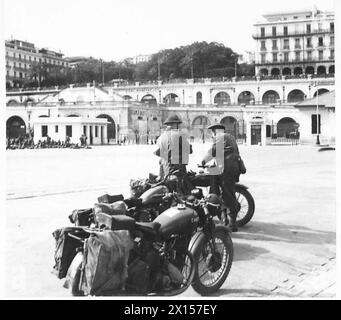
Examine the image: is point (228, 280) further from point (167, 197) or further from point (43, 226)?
point (43, 226)

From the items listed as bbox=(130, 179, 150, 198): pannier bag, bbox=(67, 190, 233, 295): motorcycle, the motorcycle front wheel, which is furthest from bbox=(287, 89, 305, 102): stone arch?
bbox=(67, 190, 233, 295): motorcycle

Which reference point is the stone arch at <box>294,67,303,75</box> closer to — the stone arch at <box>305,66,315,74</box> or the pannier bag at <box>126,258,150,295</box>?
the stone arch at <box>305,66,315,74</box>

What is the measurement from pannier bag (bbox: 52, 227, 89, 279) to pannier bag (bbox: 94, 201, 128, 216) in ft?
0.88

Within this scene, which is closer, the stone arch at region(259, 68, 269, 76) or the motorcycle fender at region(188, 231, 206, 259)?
the motorcycle fender at region(188, 231, 206, 259)

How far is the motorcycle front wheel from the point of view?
5.04 metres

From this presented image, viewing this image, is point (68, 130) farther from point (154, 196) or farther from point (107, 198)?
point (107, 198)

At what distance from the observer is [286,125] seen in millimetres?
52062

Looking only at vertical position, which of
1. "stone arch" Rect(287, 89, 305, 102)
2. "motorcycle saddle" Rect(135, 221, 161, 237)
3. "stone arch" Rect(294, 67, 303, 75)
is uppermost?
"stone arch" Rect(294, 67, 303, 75)

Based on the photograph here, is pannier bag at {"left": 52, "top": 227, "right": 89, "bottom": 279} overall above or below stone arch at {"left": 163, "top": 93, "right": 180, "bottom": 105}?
below

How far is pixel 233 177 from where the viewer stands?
294 inches

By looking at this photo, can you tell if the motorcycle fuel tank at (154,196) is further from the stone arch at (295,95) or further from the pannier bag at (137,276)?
the stone arch at (295,95)

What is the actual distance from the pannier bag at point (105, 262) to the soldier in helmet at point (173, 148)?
289cm
